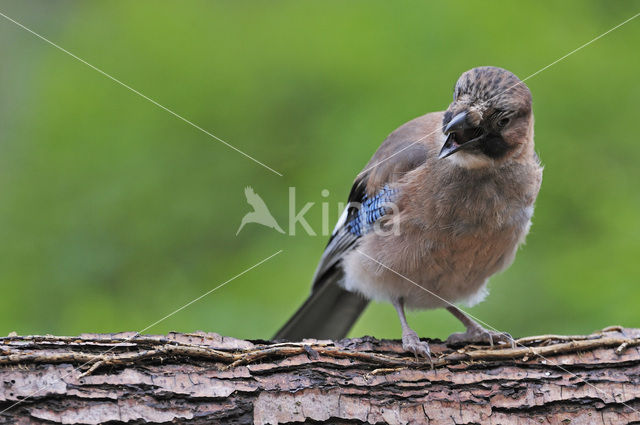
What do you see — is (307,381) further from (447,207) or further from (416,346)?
(447,207)

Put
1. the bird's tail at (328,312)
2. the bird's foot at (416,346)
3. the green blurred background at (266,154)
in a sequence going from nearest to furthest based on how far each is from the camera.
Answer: the bird's foot at (416,346) → the green blurred background at (266,154) → the bird's tail at (328,312)

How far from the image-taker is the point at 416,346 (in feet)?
14.1

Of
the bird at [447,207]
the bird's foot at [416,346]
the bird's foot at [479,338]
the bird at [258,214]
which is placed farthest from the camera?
the bird at [258,214]

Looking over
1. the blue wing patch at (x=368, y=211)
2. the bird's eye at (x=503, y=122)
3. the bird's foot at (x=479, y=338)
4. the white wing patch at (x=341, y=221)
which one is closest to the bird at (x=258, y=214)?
the white wing patch at (x=341, y=221)

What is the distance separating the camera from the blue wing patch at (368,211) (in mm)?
4992

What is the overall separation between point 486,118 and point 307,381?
5.89 feet

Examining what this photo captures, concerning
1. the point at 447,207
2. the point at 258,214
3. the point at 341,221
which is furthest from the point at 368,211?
the point at 258,214

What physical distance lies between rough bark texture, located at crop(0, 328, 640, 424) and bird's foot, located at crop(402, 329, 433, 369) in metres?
0.06

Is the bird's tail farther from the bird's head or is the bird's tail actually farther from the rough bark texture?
the bird's head

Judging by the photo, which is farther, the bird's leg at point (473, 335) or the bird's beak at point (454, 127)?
the bird's leg at point (473, 335)

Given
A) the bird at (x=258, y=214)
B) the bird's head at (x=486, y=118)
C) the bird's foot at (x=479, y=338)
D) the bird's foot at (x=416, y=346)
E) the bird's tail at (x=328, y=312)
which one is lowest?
the bird's foot at (x=416, y=346)

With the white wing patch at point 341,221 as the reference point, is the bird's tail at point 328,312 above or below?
below

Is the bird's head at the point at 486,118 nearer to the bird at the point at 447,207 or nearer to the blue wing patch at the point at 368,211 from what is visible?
the bird at the point at 447,207

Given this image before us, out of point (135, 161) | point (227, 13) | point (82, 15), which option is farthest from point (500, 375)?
point (82, 15)
